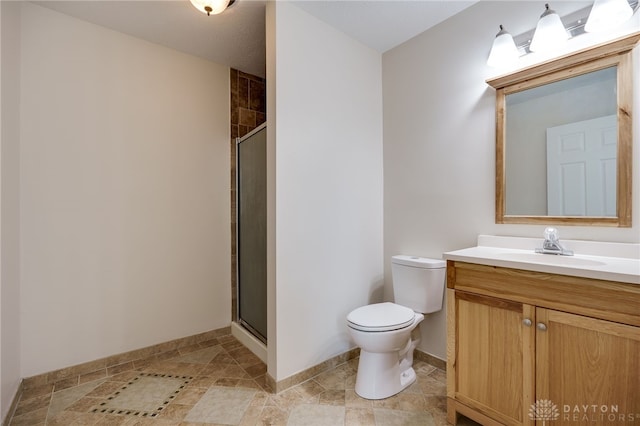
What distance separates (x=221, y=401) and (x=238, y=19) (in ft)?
8.09

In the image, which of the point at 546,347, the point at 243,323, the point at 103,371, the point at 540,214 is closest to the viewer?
the point at 546,347

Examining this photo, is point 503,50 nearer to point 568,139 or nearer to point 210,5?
point 568,139

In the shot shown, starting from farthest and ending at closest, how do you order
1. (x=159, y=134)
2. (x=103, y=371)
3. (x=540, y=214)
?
1. (x=159, y=134)
2. (x=103, y=371)
3. (x=540, y=214)

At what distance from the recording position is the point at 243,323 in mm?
2549

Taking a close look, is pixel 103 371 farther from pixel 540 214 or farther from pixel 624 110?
pixel 624 110

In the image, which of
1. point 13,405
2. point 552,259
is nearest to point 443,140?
point 552,259

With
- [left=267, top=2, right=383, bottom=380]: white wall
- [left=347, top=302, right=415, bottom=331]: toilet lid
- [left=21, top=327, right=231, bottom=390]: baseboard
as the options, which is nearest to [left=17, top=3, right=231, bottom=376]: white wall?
[left=21, top=327, right=231, bottom=390]: baseboard

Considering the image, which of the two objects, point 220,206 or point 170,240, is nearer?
point 170,240

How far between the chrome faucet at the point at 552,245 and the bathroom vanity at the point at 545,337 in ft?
0.16

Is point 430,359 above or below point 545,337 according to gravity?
below

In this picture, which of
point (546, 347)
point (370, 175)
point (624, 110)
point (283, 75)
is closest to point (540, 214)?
point (624, 110)

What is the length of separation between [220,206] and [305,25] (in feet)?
5.22

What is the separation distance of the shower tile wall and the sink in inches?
83.0

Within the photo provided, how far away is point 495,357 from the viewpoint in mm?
1305
